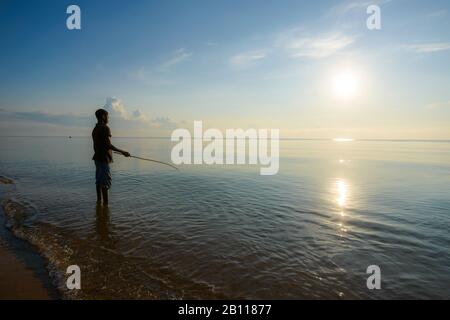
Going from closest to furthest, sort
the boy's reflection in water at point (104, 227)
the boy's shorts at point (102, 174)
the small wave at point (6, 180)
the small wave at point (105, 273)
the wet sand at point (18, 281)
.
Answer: the wet sand at point (18, 281)
the small wave at point (105, 273)
the boy's reflection in water at point (104, 227)
the boy's shorts at point (102, 174)
the small wave at point (6, 180)

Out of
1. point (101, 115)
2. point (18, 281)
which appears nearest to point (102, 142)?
point (101, 115)

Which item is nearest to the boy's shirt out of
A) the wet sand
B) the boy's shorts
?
the boy's shorts

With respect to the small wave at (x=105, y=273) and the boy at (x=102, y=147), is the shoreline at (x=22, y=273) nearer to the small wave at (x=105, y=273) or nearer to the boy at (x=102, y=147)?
the small wave at (x=105, y=273)

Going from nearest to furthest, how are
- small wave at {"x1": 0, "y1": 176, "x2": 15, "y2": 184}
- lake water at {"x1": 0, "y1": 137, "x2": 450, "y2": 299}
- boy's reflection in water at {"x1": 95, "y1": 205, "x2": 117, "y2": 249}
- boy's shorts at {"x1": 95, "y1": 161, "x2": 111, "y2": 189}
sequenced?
1. lake water at {"x1": 0, "y1": 137, "x2": 450, "y2": 299}
2. boy's reflection in water at {"x1": 95, "y1": 205, "x2": 117, "y2": 249}
3. boy's shorts at {"x1": 95, "y1": 161, "x2": 111, "y2": 189}
4. small wave at {"x1": 0, "y1": 176, "x2": 15, "y2": 184}

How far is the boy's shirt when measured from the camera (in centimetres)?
1067

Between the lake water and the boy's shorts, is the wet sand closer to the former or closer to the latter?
the lake water

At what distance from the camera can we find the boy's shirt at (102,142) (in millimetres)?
10672

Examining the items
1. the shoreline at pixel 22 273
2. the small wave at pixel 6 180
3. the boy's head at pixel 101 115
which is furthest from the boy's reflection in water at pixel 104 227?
the small wave at pixel 6 180

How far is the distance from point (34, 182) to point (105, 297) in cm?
1519

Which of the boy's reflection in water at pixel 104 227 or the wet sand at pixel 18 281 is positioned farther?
the boy's reflection in water at pixel 104 227

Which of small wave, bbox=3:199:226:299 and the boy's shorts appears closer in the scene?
small wave, bbox=3:199:226:299

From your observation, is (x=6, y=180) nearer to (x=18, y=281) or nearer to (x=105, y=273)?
(x=18, y=281)
